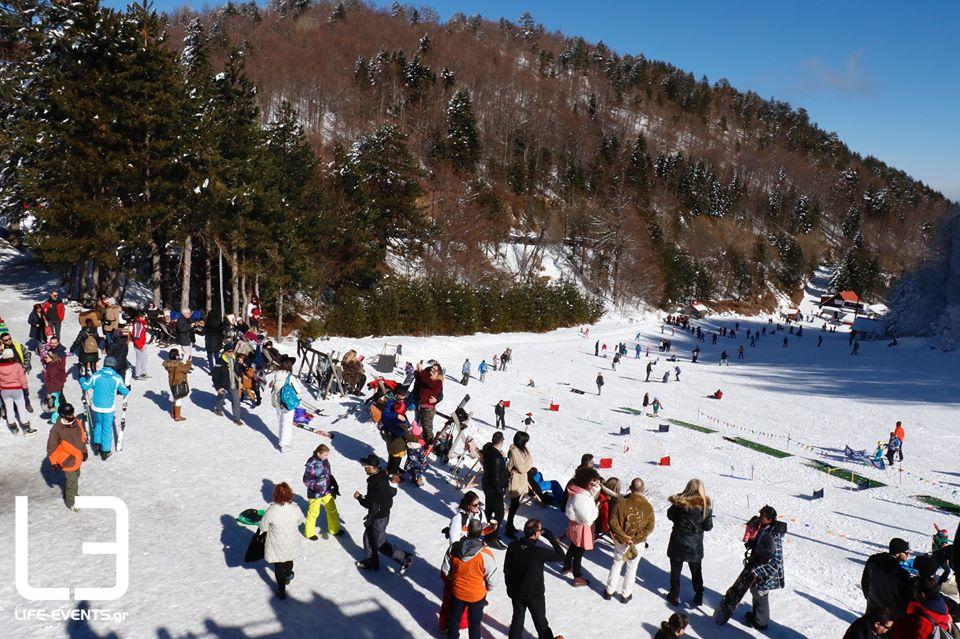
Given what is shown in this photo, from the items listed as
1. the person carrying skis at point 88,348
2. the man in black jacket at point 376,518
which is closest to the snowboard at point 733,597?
the man in black jacket at point 376,518

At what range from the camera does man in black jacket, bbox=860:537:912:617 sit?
5.84 meters

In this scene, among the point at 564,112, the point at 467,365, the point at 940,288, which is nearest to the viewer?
the point at 467,365

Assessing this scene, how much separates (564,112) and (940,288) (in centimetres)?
6416

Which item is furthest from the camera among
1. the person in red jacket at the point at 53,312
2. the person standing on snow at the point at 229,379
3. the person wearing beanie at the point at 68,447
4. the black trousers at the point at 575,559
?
the person in red jacket at the point at 53,312

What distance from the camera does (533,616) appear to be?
5.67m

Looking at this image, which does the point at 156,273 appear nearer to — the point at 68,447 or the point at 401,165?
the point at 68,447

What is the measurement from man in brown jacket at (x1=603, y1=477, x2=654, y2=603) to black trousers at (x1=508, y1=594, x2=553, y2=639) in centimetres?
156

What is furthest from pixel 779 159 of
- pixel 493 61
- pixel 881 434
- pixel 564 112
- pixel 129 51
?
pixel 129 51

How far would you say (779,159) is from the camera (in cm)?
13500

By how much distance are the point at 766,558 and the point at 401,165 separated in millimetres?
40258

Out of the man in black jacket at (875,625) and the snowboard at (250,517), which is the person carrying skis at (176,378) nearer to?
the snowboard at (250,517)

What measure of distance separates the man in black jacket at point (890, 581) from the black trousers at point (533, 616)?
330 cm

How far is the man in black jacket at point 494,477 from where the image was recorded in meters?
8.09

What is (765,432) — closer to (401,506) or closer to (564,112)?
(401,506)
